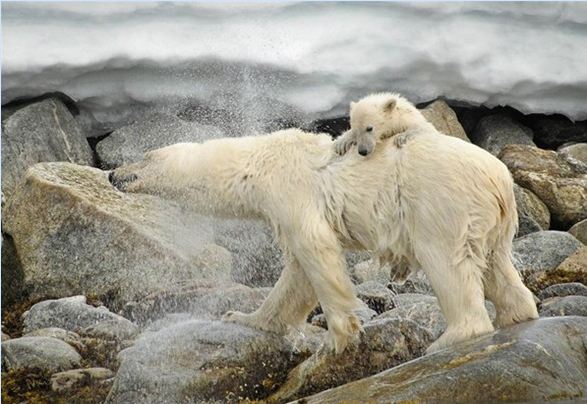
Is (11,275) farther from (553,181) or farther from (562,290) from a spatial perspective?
(553,181)

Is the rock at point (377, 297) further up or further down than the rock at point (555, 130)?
further down

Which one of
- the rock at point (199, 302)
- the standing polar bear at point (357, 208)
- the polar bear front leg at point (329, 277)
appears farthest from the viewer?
the rock at point (199, 302)

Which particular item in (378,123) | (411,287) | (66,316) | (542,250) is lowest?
(411,287)

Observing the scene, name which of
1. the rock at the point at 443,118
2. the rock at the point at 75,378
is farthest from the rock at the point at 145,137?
the rock at the point at 75,378

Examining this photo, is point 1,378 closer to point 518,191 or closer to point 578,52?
point 518,191

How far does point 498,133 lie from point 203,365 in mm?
5806

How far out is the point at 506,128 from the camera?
11492mm

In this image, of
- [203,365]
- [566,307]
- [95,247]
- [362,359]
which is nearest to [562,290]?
[566,307]

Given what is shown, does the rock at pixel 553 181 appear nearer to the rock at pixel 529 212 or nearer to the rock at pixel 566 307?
the rock at pixel 529 212

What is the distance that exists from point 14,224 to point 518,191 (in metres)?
4.48

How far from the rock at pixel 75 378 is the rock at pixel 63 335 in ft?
1.17

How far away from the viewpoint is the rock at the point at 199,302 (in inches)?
307

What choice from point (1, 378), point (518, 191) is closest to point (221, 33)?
point (518, 191)

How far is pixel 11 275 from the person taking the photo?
895cm
